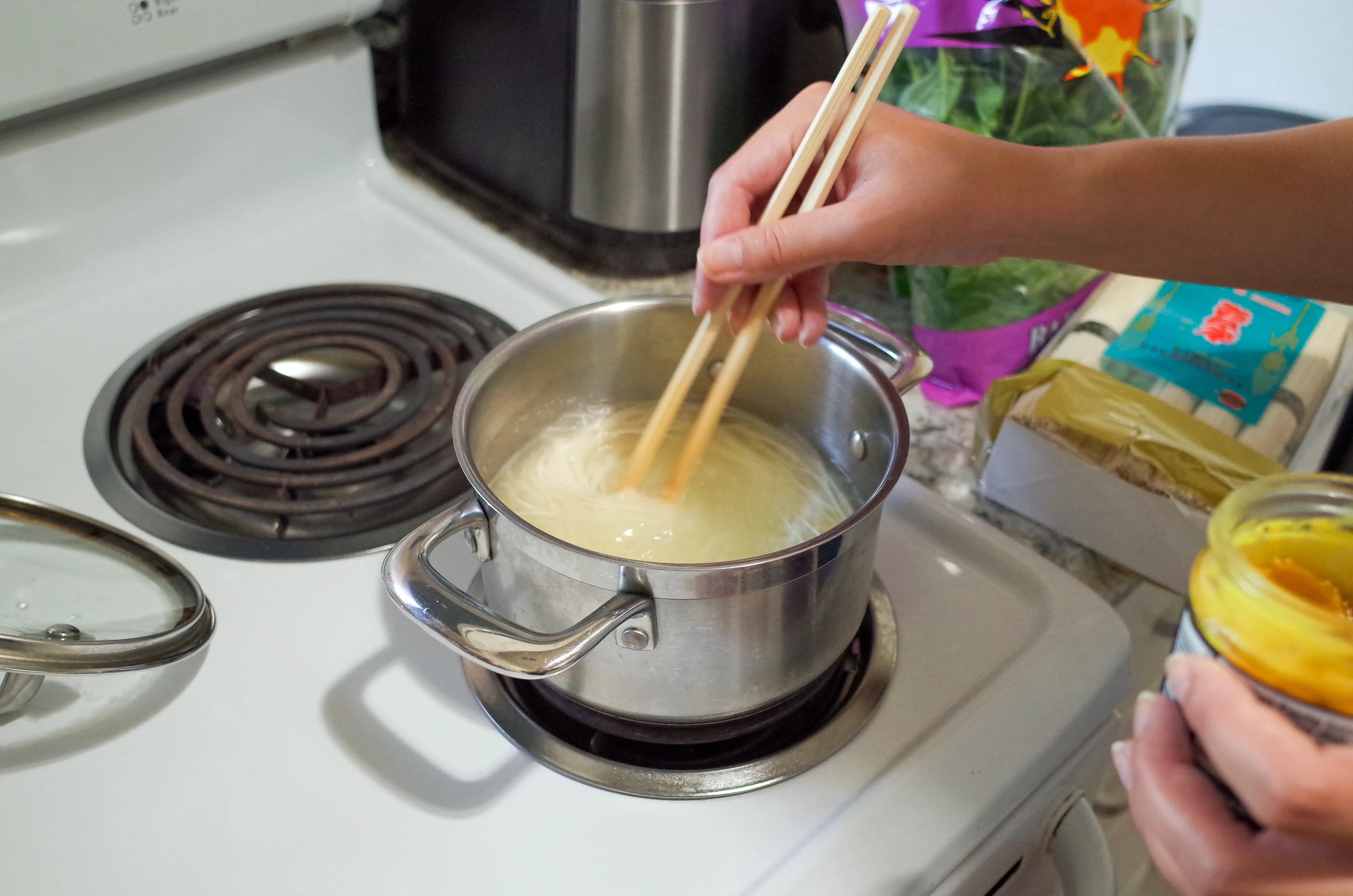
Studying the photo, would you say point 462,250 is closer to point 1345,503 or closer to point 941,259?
point 941,259

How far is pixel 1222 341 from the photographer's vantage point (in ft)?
2.51

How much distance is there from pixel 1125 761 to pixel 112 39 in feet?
2.58

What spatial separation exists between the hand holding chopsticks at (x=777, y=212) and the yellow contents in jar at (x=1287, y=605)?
0.30 meters

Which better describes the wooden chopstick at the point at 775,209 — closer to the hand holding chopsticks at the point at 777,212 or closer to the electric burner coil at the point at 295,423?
the hand holding chopsticks at the point at 777,212

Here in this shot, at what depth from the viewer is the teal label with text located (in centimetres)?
74

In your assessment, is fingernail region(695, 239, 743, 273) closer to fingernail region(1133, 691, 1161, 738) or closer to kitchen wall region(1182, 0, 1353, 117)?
fingernail region(1133, 691, 1161, 738)

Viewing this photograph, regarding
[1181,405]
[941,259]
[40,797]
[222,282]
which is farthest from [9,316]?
[1181,405]

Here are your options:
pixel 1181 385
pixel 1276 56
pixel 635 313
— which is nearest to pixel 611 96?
pixel 635 313

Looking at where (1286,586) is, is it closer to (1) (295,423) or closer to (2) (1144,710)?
(2) (1144,710)

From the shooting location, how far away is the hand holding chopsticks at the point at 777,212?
576 mm

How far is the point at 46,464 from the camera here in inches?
27.1

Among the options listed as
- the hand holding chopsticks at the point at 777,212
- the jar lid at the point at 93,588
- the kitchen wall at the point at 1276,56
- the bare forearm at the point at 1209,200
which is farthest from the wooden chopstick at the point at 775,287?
the kitchen wall at the point at 1276,56

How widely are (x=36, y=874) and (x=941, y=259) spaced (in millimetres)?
553

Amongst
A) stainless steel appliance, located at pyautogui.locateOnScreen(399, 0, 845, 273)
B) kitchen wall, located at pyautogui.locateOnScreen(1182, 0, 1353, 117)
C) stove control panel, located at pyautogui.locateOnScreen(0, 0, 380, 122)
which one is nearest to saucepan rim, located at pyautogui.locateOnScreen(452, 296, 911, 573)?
stainless steel appliance, located at pyautogui.locateOnScreen(399, 0, 845, 273)
